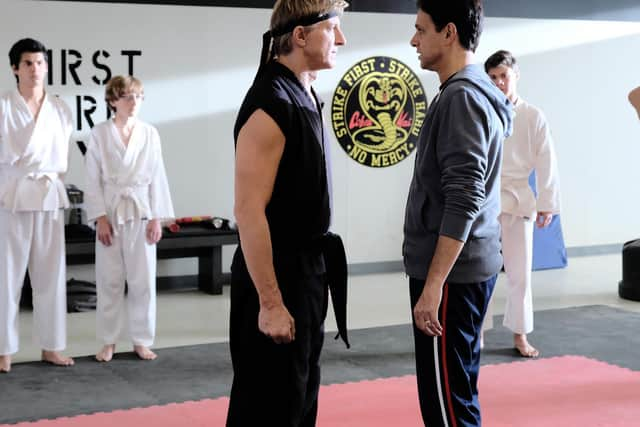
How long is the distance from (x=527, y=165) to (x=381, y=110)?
2833 millimetres

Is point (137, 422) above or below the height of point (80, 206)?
below

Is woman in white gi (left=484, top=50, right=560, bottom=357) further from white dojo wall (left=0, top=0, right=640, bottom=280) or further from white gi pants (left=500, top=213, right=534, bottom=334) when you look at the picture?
white dojo wall (left=0, top=0, right=640, bottom=280)

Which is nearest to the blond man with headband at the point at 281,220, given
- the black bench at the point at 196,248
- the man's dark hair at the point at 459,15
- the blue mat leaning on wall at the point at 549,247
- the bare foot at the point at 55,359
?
the man's dark hair at the point at 459,15

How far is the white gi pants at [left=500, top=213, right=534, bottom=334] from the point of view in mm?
4801

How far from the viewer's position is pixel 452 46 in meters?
2.43

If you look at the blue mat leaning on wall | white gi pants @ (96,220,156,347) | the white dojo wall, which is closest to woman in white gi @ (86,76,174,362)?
white gi pants @ (96,220,156,347)

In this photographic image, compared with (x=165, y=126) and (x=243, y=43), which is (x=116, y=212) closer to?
(x=165, y=126)

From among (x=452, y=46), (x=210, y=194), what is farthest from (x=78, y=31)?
(x=452, y=46)

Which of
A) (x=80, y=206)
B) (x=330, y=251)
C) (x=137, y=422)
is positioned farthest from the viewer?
(x=80, y=206)

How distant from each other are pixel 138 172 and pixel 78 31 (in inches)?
84.3

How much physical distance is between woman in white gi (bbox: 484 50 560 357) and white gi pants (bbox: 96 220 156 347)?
72.7 inches

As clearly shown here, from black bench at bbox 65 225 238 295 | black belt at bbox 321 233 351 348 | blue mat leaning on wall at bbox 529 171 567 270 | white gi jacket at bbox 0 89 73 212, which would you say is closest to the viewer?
black belt at bbox 321 233 351 348

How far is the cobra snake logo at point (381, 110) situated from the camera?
295 inches

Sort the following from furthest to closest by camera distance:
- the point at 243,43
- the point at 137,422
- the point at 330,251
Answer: the point at 243,43
the point at 137,422
the point at 330,251
